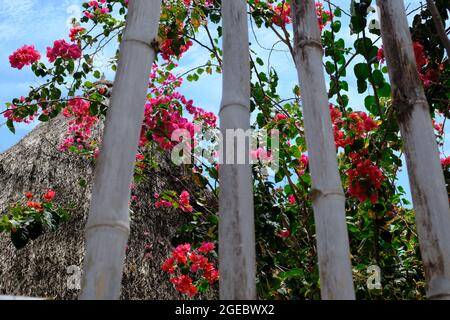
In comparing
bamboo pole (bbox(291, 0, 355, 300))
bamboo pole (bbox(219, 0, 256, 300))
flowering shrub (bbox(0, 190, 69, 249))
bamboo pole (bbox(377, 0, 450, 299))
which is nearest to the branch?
bamboo pole (bbox(377, 0, 450, 299))

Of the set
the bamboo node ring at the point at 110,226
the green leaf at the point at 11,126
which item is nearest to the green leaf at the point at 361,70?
the bamboo node ring at the point at 110,226

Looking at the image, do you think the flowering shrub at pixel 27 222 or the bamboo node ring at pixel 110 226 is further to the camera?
the flowering shrub at pixel 27 222

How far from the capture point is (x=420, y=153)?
4.43 ft

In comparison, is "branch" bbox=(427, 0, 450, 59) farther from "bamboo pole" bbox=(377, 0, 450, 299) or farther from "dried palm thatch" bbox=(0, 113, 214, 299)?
"dried palm thatch" bbox=(0, 113, 214, 299)

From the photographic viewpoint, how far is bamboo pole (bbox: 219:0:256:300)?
46.9 inches

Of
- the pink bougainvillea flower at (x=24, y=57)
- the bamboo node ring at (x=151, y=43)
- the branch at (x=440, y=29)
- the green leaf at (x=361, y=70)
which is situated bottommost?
the bamboo node ring at (x=151, y=43)

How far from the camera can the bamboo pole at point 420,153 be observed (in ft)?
4.00

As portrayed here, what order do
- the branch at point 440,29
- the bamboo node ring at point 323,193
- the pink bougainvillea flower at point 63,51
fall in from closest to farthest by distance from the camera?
1. the bamboo node ring at point 323,193
2. the branch at point 440,29
3. the pink bougainvillea flower at point 63,51

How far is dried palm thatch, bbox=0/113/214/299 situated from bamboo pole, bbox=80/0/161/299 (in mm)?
3103

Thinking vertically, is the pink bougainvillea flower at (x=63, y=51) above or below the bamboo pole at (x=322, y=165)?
above

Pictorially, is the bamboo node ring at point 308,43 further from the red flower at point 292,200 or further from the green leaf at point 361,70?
the red flower at point 292,200

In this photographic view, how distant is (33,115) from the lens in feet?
12.6

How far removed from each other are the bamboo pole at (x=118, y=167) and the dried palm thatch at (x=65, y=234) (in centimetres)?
310
